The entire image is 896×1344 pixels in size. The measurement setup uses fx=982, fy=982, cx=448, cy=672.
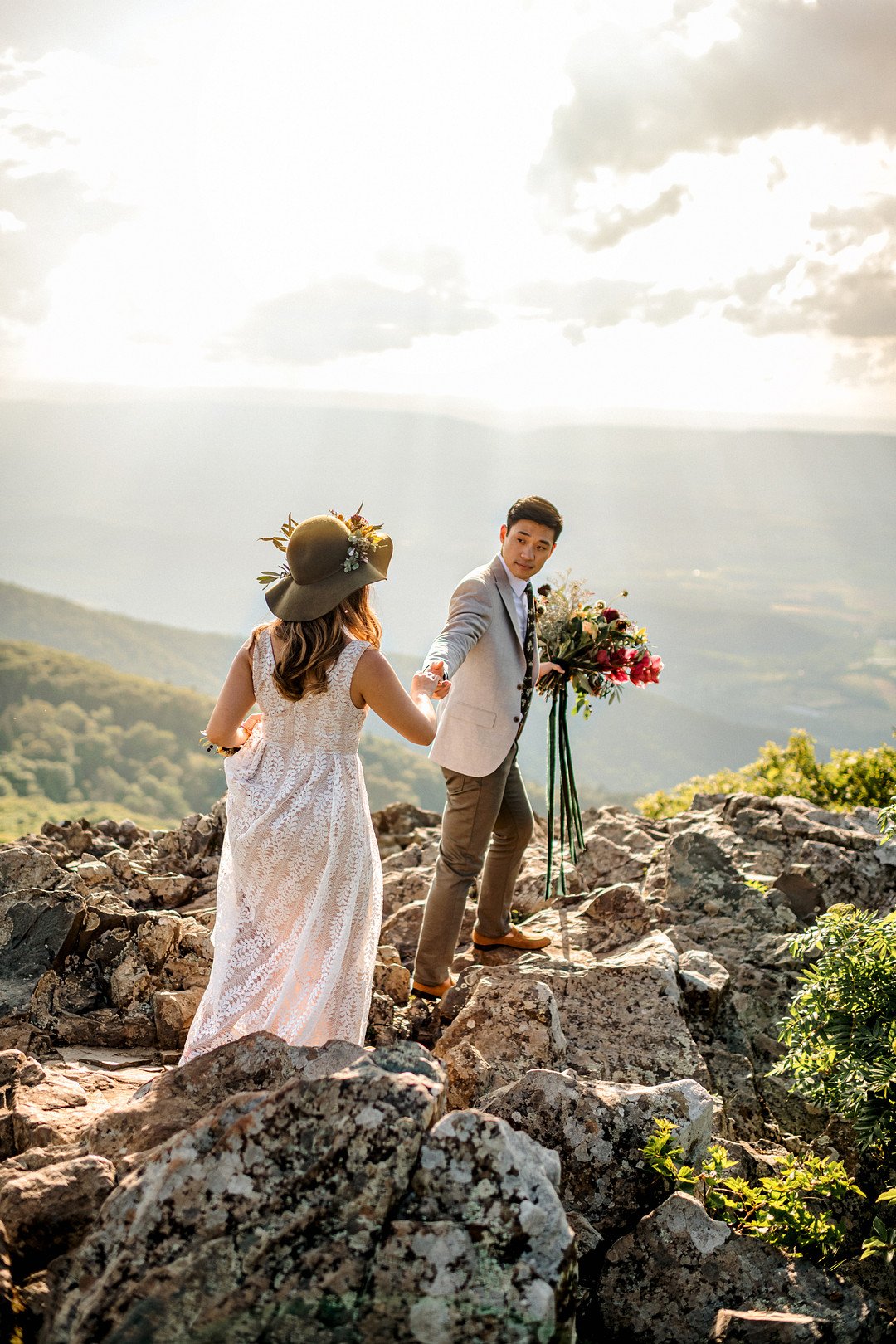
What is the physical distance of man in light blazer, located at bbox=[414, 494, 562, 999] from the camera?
5.03m

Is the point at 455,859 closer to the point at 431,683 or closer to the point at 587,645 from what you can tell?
the point at 431,683

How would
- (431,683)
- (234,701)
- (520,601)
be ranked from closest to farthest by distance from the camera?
1. (234,701)
2. (431,683)
3. (520,601)

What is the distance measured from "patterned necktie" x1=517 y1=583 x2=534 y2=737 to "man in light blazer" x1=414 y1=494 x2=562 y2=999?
73 millimetres

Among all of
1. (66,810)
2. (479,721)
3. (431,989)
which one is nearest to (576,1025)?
(431,989)

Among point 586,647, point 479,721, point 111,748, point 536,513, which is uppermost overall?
point 536,513

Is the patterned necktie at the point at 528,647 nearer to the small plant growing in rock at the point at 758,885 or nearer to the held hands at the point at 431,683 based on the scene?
the held hands at the point at 431,683

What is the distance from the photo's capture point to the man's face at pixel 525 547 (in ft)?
16.8

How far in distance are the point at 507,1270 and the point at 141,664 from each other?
4316 inches

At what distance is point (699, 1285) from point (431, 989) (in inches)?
88.4

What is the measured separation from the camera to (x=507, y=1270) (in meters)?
2.37

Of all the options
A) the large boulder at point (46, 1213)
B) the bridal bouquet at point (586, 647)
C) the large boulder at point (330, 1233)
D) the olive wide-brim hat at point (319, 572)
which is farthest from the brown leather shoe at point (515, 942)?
the large boulder at point (46, 1213)

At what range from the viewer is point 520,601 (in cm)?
528

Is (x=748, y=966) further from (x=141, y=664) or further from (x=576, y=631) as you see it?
(x=141, y=664)

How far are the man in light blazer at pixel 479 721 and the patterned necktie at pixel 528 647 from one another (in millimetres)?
73
